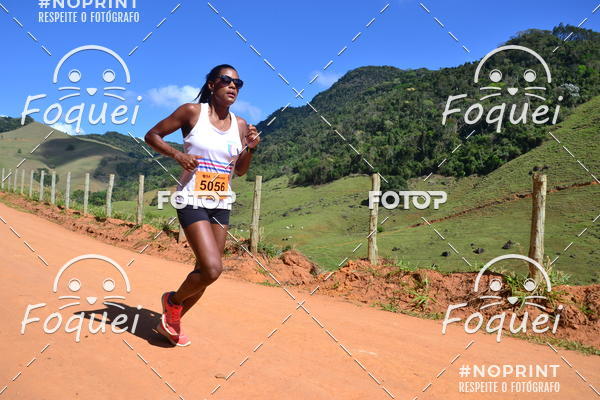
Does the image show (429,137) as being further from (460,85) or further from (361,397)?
(361,397)

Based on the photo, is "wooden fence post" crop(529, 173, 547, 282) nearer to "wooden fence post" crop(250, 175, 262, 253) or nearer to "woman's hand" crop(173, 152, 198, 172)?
"woman's hand" crop(173, 152, 198, 172)

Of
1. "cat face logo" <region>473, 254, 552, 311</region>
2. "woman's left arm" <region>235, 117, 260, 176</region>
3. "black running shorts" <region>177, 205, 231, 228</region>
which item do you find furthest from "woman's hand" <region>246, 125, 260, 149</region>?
"cat face logo" <region>473, 254, 552, 311</region>

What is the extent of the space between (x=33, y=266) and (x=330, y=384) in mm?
4644

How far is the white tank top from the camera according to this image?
3541 millimetres

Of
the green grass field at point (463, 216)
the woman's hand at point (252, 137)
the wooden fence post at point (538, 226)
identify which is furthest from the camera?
the green grass field at point (463, 216)

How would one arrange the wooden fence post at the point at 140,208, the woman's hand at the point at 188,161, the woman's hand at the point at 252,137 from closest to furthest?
the woman's hand at the point at 188,161 → the woman's hand at the point at 252,137 → the wooden fence post at the point at 140,208

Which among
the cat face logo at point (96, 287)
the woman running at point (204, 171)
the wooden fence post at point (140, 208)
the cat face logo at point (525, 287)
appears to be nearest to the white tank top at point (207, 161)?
the woman running at point (204, 171)

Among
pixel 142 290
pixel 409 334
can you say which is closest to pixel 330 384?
pixel 409 334

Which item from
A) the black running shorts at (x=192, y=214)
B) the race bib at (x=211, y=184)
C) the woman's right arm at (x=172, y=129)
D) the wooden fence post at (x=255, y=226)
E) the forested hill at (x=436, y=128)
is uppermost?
the forested hill at (x=436, y=128)

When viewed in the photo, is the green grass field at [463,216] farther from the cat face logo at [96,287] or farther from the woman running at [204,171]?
the woman running at [204,171]

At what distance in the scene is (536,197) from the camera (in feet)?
23.3

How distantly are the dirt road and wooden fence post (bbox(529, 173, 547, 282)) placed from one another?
5.33 feet

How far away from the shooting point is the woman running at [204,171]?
351 cm

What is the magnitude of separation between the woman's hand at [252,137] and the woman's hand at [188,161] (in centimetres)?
54
